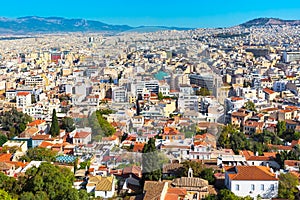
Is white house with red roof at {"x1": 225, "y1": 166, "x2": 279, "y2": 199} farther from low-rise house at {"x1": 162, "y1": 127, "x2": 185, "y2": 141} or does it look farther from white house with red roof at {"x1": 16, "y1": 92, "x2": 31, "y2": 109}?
white house with red roof at {"x1": 16, "y1": 92, "x2": 31, "y2": 109}

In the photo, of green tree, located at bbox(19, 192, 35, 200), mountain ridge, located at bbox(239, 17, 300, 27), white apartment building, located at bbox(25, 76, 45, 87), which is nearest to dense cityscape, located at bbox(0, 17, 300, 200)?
green tree, located at bbox(19, 192, 35, 200)

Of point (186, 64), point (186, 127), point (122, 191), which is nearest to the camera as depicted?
point (122, 191)

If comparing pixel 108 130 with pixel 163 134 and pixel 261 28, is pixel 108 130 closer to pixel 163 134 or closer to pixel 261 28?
pixel 163 134

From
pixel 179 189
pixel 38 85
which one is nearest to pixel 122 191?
pixel 179 189

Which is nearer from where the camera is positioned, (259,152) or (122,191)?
(122,191)

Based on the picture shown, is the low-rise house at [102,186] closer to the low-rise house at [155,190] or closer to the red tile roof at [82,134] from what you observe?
the low-rise house at [155,190]

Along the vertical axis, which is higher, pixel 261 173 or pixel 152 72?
pixel 152 72

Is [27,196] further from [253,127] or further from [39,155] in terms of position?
[253,127]

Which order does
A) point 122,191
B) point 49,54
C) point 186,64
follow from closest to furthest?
point 122,191, point 186,64, point 49,54
